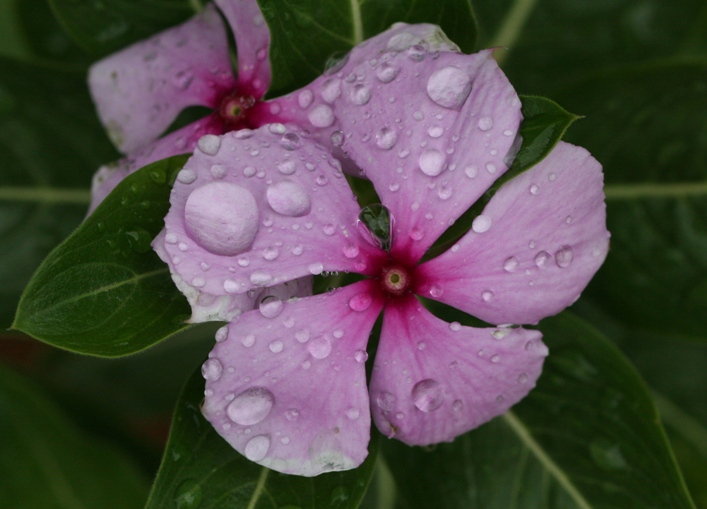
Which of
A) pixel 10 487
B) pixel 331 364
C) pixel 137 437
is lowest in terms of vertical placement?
pixel 137 437

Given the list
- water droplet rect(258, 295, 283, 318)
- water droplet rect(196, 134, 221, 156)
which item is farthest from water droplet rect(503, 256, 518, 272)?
water droplet rect(196, 134, 221, 156)

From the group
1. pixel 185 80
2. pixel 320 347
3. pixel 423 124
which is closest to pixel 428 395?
pixel 320 347

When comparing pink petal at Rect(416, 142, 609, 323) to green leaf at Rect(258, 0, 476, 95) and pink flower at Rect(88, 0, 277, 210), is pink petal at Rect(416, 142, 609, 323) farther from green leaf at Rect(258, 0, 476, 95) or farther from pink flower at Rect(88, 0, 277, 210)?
pink flower at Rect(88, 0, 277, 210)

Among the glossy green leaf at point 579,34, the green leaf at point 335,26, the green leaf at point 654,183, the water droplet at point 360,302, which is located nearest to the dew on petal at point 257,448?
the water droplet at point 360,302

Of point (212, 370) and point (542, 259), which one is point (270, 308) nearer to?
point (212, 370)

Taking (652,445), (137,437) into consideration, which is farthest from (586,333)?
(137,437)

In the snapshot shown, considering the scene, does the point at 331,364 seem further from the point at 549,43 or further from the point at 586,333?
the point at 549,43
